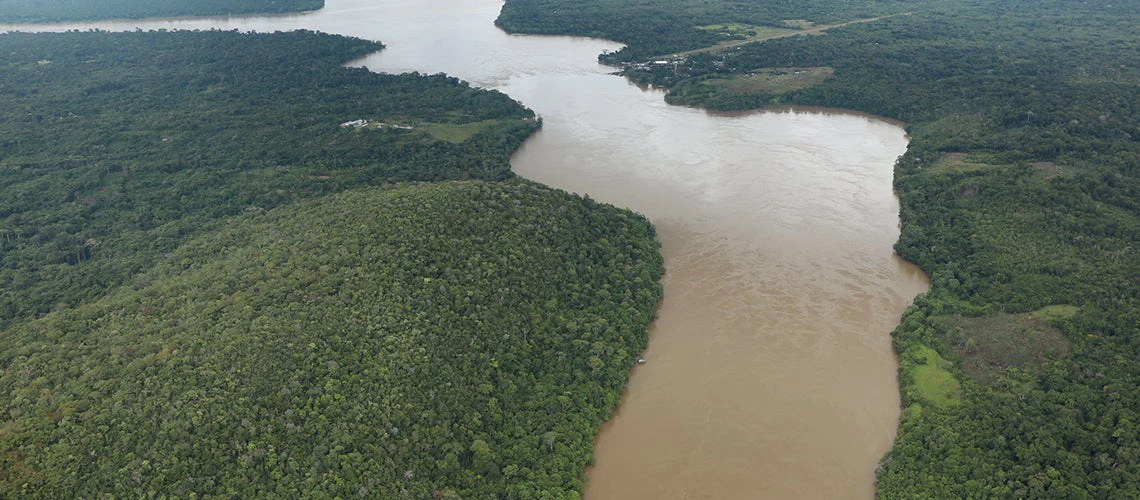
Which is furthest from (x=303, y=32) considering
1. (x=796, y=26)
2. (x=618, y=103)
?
(x=796, y=26)

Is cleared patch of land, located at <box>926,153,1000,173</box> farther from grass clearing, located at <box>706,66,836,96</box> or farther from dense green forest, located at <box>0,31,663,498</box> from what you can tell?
dense green forest, located at <box>0,31,663,498</box>

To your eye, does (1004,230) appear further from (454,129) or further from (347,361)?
(454,129)

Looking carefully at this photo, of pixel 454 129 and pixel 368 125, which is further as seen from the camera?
pixel 368 125

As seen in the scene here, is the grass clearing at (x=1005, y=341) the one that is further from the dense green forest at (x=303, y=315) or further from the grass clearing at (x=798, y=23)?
the grass clearing at (x=798, y=23)

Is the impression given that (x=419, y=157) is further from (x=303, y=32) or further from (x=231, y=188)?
(x=303, y=32)

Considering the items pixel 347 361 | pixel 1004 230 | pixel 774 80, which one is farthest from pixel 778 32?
pixel 347 361
